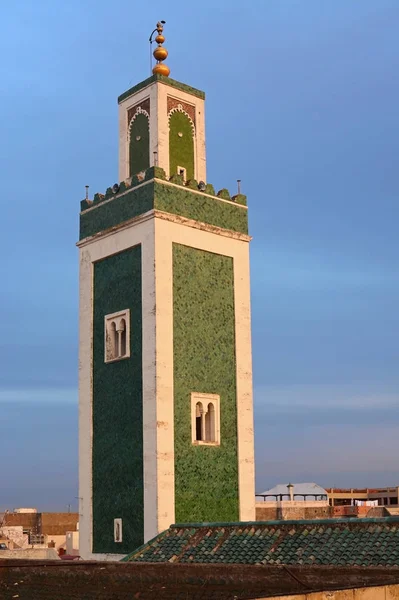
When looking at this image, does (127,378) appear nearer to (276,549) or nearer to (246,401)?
(246,401)

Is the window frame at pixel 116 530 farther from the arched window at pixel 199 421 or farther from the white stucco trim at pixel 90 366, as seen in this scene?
the arched window at pixel 199 421

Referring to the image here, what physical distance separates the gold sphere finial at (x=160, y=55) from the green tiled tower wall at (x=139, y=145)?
2.55 feet

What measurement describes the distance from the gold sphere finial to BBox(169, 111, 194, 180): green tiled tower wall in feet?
2.39

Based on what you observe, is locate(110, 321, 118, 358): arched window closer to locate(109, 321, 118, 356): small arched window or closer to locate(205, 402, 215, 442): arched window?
locate(109, 321, 118, 356): small arched window

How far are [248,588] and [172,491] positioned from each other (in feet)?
19.7

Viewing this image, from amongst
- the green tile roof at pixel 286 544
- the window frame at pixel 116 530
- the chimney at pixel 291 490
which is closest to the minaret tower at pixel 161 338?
the window frame at pixel 116 530

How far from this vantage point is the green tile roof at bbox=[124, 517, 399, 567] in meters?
8.58

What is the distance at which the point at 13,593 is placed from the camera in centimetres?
836

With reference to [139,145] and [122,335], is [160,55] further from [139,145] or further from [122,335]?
[122,335]

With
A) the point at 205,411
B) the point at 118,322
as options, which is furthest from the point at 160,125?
the point at 205,411

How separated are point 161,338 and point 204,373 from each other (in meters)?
1.06

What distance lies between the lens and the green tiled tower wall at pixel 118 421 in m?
12.3

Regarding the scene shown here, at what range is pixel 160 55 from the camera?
14.1 metres

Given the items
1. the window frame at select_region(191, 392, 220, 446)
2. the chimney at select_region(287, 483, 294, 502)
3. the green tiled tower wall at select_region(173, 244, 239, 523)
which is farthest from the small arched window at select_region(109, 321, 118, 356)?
the chimney at select_region(287, 483, 294, 502)
